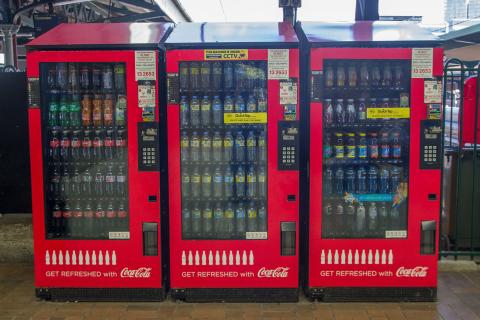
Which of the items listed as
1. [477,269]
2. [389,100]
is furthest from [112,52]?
[477,269]

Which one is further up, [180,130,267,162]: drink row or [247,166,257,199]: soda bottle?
[180,130,267,162]: drink row

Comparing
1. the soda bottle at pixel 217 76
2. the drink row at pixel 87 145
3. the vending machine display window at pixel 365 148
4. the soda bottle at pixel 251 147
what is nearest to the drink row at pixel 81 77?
the drink row at pixel 87 145

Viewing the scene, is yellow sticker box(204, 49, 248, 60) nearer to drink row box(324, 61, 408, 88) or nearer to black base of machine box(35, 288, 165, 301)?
drink row box(324, 61, 408, 88)

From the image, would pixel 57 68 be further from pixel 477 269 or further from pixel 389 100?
pixel 477 269

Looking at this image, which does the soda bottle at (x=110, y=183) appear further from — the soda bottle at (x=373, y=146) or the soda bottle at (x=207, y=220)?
the soda bottle at (x=373, y=146)

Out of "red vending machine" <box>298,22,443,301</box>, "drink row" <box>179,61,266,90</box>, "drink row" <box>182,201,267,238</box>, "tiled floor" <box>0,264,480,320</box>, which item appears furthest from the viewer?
"drink row" <box>182,201,267,238</box>

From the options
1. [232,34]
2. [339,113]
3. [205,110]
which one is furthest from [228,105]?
[339,113]

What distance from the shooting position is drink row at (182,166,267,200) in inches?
189

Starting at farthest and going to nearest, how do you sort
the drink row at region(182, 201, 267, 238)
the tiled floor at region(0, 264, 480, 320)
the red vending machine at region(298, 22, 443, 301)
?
the drink row at region(182, 201, 267, 238), the red vending machine at region(298, 22, 443, 301), the tiled floor at region(0, 264, 480, 320)

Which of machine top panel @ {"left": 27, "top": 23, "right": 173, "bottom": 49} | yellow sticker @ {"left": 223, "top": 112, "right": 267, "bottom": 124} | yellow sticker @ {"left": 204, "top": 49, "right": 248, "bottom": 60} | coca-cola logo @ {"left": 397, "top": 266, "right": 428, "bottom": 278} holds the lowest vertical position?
coca-cola logo @ {"left": 397, "top": 266, "right": 428, "bottom": 278}

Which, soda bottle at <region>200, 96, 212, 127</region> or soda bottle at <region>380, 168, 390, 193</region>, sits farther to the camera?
soda bottle at <region>380, 168, 390, 193</region>

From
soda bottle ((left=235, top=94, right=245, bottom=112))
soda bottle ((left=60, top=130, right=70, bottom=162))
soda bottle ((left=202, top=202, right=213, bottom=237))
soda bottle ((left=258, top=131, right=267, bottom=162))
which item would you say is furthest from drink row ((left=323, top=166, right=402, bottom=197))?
soda bottle ((left=60, top=130, right=70, bottom=162))

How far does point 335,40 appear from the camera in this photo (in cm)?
452

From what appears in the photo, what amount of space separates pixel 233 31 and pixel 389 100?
1.60 metres
